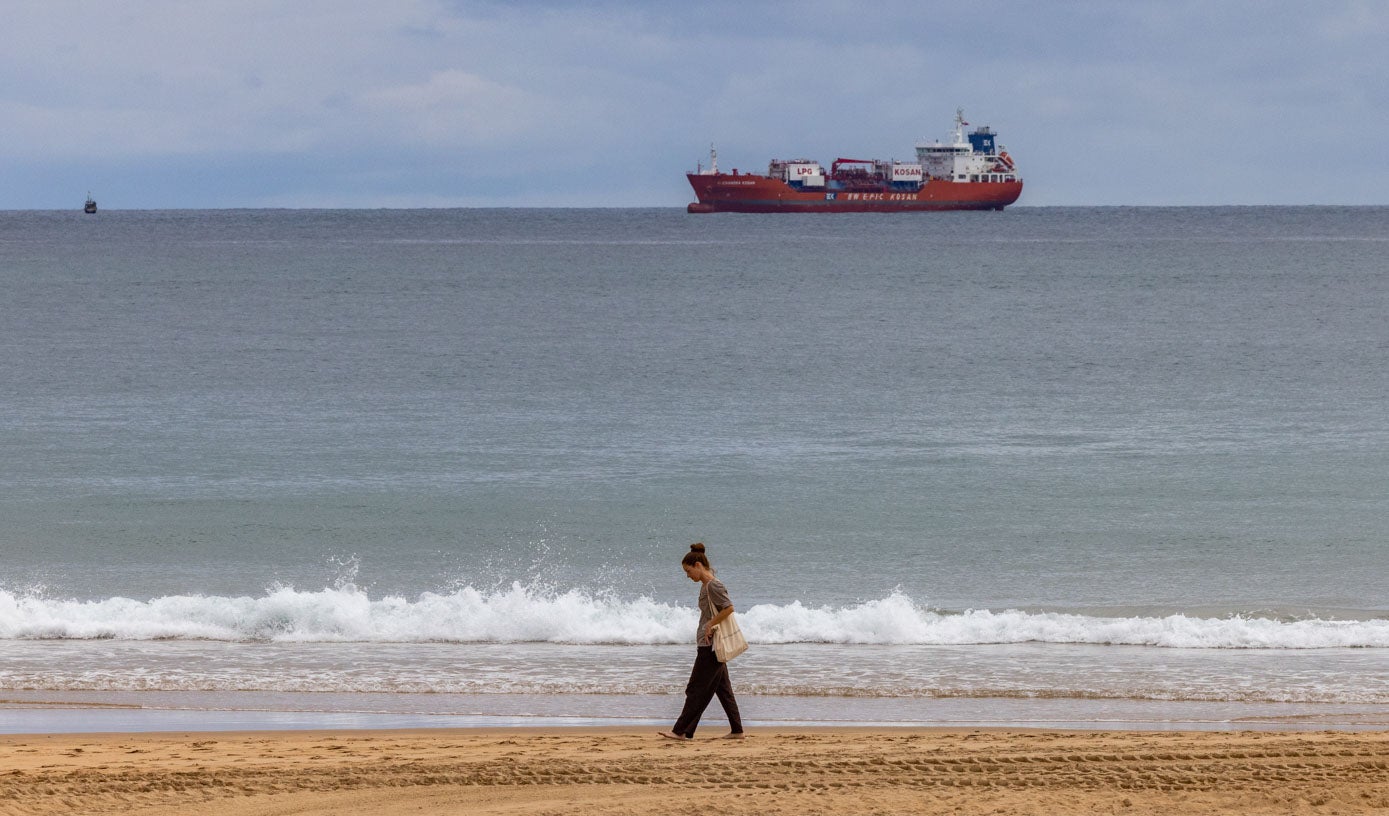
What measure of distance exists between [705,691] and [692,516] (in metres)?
9.67

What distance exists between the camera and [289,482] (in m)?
20.8

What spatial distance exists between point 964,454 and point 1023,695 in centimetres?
1191

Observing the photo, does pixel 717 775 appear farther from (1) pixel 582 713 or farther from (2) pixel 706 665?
(1) pixel 582 713

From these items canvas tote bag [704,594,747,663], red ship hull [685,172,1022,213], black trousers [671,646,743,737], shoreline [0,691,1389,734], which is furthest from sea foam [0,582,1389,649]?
red ship hull [685,172,1022,213]

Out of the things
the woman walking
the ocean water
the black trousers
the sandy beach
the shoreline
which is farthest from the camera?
the ocean water

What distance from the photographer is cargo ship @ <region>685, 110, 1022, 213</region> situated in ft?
453

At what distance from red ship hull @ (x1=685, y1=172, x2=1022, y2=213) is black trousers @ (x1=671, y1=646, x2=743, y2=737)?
5127 inches

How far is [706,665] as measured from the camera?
9102 mm

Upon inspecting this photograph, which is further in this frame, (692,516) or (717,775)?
(692,516)

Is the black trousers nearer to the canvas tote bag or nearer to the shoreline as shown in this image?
the canvas tote bag

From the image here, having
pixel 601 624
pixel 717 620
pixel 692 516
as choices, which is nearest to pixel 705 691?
pixel 717 620

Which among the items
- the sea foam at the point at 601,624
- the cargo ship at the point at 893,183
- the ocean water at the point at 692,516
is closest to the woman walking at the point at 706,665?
the ocean water at the point at 692,516

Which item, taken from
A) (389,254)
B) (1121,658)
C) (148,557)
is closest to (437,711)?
(1121,658)

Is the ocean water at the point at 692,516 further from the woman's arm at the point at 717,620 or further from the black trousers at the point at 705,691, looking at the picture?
the woman's arm at the point at 717,620
